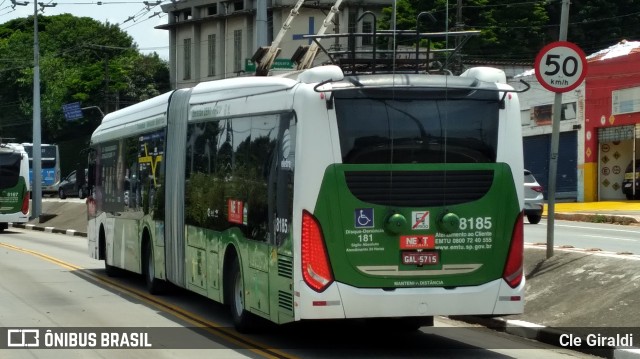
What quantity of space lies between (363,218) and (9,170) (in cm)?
3389

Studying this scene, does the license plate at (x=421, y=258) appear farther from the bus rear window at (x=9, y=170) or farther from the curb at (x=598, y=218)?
the bus rear window at (x=9, y=170)

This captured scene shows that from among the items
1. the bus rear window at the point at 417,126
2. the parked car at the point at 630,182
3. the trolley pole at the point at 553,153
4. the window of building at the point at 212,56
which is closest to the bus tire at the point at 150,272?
the trolley pole at the point at 553,153

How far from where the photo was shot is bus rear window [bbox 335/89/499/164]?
11.3 meters

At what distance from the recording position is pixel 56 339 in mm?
12875

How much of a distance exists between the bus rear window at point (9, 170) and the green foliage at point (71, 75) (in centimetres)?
5191

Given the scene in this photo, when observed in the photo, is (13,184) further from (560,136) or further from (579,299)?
(579,299)

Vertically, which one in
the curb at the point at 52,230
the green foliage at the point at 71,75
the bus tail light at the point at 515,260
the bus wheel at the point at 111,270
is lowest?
the curb at the point at 52,230

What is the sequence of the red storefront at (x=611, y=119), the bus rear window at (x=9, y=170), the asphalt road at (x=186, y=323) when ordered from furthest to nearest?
the red storefront at (x=611, y=119) < the bus rear window at (x=9, y=170) < the asphalt road at (x=186, y=323)

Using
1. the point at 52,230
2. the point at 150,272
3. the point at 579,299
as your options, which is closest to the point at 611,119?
the point at 52,230

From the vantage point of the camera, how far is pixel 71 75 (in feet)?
337

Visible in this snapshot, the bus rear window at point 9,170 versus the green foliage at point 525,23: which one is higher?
the green foliage at point 525,23

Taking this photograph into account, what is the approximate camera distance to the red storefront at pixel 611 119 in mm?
46875

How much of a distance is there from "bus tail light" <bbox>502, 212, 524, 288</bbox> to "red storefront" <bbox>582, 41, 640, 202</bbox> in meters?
36.2

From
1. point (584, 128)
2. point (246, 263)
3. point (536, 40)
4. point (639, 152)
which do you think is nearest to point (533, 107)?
point (584, 128)
